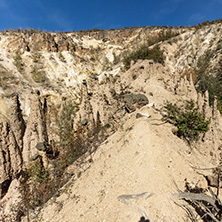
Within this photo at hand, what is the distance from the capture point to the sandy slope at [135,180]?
448 centimetres

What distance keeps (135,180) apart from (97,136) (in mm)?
8350

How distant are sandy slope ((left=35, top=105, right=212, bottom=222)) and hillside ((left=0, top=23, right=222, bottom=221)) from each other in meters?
0.04

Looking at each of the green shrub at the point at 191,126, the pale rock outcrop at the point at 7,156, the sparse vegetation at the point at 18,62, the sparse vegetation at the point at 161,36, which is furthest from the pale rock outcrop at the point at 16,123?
the sparse vegetation at the point at 161,36

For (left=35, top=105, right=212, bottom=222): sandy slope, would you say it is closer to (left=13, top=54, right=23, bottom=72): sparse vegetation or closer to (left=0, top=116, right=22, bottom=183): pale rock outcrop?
(left=0, top=116, right=22, bottom=183): pale rock outcrop

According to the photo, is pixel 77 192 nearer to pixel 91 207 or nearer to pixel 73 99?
pixel 91 207

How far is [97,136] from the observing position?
13641 mm

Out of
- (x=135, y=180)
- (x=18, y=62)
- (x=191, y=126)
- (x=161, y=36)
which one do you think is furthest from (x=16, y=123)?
(x=161, y=36)

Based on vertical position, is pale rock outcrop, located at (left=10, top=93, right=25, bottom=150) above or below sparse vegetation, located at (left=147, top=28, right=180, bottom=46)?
below

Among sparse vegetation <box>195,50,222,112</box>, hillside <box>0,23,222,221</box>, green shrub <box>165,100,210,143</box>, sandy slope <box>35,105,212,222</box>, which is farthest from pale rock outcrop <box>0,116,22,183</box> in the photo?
sparse vegetation <box>195,50,222,112</box>

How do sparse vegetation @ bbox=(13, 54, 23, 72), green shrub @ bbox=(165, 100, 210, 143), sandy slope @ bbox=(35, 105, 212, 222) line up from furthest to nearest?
1. sparse vegetation @ bbox=(13, 54, 23, 72)
2. green shrub @ bbox=(165, 100, 210, 143)
3. sandy slope @ bbox=(35, 105, 212, 222)

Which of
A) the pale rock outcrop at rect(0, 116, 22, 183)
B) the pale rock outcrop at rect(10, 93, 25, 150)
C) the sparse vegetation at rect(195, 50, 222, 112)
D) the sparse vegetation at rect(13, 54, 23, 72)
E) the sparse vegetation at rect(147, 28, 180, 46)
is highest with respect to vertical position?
the sparse vegetation at rect(147, 28, 180, 46)

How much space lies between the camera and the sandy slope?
4.48 meters

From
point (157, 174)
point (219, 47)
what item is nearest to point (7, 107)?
point (157, 174)

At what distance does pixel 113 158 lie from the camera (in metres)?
7.91
